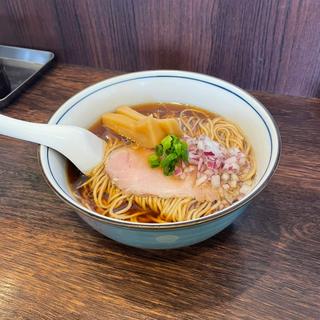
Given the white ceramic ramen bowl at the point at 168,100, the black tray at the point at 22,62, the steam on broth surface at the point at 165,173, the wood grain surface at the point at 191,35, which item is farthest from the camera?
the black tray at the point at 22,62

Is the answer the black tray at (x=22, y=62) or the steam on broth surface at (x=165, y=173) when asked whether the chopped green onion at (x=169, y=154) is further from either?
the black tray at (x=22, y=62)

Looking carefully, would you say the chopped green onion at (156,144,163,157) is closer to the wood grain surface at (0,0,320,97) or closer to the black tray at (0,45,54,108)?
the wood grain surface at (0,0,320,97)

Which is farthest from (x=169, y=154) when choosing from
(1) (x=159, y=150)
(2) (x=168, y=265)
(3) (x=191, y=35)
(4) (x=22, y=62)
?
(4) (x=22, y=62)

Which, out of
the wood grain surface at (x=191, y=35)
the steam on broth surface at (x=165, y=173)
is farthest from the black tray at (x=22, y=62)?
the steam on broth surface at (x=165, y=173)

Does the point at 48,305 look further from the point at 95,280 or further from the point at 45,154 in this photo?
the point at 45,154

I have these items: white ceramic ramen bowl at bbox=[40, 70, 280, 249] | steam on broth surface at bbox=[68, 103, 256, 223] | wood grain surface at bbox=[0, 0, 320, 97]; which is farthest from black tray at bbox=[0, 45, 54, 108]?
steam on broth surface at bbox=[68, 103, 256, 223]

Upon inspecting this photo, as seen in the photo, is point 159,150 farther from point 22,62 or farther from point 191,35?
point 22,62
